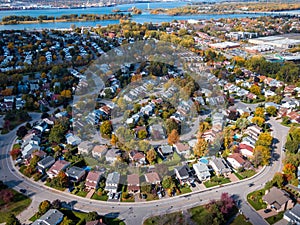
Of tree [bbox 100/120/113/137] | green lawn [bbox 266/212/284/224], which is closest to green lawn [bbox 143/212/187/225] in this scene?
green lawn [bbox 266/212/284/224]

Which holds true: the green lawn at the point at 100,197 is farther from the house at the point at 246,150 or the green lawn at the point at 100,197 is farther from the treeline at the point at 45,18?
the treeline at the point at 45,18

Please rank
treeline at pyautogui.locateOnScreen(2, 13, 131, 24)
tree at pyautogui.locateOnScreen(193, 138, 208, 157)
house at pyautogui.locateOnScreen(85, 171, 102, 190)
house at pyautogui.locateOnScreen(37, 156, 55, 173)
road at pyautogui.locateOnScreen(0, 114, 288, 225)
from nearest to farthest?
road at pyautogui.locateOnScreen(0, 114, 288, 225) → house at pyautogui.locateOnScreen(85, 171, 102, 190) → house at pyautogui.locateOnScreen(37, 156, 55, 173) → tree at pyautogui.locateOnScreen(193, 138, 208, 157) → treeline at pyautogui.locateOnScreen(2, 13, 131, 24)

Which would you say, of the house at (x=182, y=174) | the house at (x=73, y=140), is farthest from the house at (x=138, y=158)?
the house at (x=73, y=140)

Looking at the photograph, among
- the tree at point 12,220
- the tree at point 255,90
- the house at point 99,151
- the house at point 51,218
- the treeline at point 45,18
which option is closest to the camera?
the tree at point 12,220

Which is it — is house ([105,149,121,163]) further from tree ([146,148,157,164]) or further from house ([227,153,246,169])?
house ([227,153,246,169])

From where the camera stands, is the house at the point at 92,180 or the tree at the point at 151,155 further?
the tree at the point at 151,155

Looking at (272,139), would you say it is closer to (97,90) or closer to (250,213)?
(250,213)
